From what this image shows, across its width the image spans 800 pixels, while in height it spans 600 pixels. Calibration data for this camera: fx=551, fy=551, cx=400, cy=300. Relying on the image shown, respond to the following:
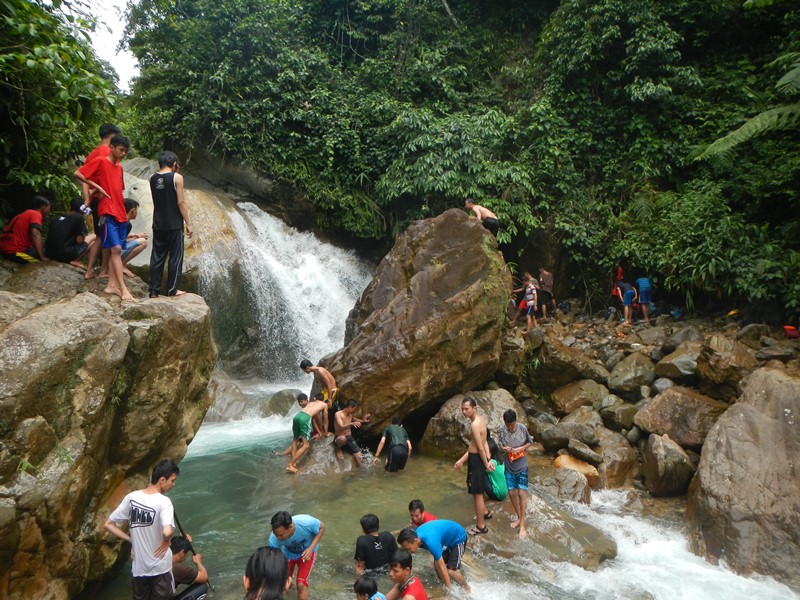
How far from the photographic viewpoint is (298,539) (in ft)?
18.2

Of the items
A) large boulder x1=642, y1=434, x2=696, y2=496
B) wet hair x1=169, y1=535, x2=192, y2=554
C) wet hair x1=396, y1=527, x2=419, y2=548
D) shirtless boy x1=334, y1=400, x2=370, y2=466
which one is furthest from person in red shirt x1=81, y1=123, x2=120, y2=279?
large boulder x1=642, y1=434, x2=696, y2=496

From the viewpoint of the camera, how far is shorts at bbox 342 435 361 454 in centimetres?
988

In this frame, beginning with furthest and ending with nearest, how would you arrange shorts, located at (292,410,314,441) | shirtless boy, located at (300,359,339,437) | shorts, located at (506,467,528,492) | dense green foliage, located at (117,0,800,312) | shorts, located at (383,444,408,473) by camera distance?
dense green foliage, located at (117,0,800,312)
shirtless boy, located at (300,359,339,437)
shorts, located at (292,410,314,441)
shorts, located at (383,444,408,473)
shorts, located at (506,467,528,492)

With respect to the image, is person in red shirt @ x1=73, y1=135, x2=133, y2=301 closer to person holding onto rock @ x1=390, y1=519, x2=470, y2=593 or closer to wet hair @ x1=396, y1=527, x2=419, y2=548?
wet hair @ x1=396, y1=527, x2=419, y2=548

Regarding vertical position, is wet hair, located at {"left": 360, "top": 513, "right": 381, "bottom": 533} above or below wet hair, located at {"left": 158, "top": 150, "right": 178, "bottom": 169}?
below

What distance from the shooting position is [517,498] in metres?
7.24

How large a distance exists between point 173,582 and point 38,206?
5117mm

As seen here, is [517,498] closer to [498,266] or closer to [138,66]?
[498,266]

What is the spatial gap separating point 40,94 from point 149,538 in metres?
5.43

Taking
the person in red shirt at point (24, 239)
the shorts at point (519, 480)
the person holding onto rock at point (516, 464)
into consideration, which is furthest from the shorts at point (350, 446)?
the person in red shirt at point (24, 239)

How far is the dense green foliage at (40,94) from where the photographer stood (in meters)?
5.93

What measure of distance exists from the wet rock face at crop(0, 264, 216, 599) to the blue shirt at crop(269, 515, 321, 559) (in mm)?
1552

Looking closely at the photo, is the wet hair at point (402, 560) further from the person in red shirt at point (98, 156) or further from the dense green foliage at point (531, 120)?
the dense green foliage at point (531, 120)

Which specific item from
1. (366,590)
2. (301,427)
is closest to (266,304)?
(301,427)
